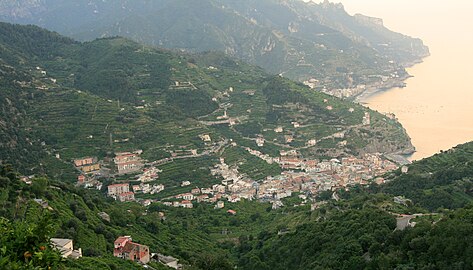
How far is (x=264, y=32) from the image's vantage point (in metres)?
127

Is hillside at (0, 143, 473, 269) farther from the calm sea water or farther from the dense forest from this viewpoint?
the calm sea water

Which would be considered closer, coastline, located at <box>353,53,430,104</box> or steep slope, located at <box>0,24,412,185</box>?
steep slope, located at <box>0,24,412,185</box>

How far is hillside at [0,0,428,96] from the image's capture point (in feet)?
354

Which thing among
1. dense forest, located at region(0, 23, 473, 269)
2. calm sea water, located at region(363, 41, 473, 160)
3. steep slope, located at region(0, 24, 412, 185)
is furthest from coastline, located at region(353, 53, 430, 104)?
dense forest, located at region(0, 23, 473, 269)

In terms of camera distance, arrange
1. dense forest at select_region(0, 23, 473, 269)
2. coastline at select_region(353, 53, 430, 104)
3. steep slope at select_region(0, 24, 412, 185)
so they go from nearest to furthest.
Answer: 1. dense forest at select_region(0, 23, 473, 269)
2. steep slope at select_region(0, 24, 412, 185)
3. coastline at select_region(353, 53, 430, 104)

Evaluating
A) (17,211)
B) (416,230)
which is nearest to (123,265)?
(17,211)

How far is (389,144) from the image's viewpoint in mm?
58438

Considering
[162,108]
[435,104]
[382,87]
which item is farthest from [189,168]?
[382,87]

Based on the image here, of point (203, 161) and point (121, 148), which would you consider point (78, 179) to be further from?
point (203, 161)

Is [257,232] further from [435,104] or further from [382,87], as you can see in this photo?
[382,87]

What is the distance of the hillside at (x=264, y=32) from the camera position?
10788 centimetres

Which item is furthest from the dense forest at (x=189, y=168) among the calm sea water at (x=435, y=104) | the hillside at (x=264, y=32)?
the hillside at (x=264, y=32)

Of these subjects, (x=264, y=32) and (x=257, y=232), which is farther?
(x=264, y=32)

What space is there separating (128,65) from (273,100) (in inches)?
757
